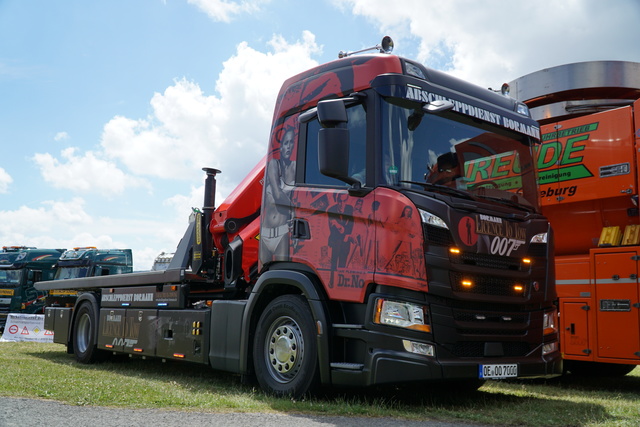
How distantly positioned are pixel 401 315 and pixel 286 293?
1654mm

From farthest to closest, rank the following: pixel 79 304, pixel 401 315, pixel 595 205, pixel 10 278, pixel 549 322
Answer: pixel 10 278 → pixel 79 304 → pixel 595 205 → pixel 549 322 → pixel 401 315

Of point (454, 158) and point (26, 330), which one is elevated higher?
point (454, 158)

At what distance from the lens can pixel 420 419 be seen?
18.2 feet

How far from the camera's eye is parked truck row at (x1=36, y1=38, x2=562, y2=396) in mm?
5766

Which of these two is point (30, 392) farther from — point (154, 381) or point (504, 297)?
point (504, 297)

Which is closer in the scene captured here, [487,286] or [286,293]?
[487,286]

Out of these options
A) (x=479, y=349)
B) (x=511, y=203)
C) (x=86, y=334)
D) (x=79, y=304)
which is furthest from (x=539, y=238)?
Answer: (x=79, y=304)

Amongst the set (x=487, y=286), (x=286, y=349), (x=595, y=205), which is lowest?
(x=286, y=349)

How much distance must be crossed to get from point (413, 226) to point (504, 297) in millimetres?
1284

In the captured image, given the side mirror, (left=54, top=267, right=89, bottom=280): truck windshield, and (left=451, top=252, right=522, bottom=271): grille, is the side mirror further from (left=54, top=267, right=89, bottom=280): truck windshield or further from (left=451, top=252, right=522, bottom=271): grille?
(left=451, top=252, right=522, bottom=271): grille

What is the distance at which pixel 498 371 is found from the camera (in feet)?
20.0

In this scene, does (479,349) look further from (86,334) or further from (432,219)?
(86,334)

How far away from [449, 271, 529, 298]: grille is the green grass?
1088mm

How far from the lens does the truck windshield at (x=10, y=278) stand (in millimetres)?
24172
